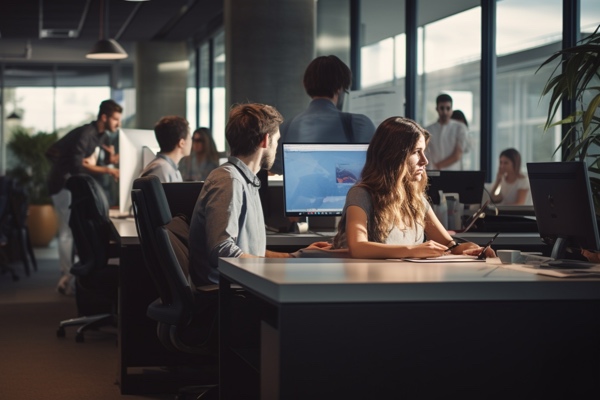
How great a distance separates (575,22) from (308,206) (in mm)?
2713

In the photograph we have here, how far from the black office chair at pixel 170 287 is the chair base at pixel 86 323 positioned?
8.84 ft

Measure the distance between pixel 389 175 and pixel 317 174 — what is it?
1.20 meters

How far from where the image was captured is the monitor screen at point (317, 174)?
4.85 metres

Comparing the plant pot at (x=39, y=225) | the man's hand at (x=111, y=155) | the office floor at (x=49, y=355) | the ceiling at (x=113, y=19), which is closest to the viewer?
the office floor at (x=49, y=355)

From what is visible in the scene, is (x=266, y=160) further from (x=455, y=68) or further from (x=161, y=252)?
(x=455, y=68)

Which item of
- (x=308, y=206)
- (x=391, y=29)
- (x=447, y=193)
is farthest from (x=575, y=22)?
(x=391, y=29)

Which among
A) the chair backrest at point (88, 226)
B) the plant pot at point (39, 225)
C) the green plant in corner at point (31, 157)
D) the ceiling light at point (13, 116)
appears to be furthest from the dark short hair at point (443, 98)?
the ceiling light at point (13, 116)

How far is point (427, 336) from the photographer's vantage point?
93.7 inches

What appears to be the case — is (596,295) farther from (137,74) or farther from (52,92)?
(52,92)

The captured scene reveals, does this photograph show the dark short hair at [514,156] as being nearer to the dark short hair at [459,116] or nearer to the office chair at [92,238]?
the dark short hair at [459,116]

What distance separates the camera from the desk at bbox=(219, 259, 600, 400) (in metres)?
2.30

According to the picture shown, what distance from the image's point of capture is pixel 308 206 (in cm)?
488

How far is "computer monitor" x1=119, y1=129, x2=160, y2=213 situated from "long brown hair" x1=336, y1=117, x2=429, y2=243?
131 inches

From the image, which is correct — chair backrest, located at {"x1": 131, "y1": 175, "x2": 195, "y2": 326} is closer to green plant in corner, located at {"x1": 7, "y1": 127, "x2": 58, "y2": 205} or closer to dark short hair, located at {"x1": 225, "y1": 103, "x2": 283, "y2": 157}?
dark short hair, located at {"x1": 225, "y1": 103, "x2": 283, "y2": 157}
